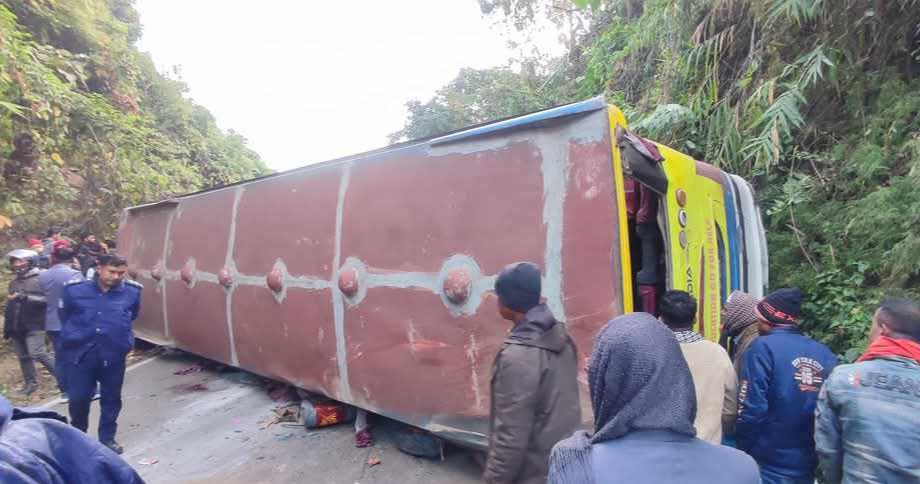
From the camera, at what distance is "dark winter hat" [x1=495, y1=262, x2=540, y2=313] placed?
83.4 inches

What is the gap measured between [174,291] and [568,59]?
8.49 metres

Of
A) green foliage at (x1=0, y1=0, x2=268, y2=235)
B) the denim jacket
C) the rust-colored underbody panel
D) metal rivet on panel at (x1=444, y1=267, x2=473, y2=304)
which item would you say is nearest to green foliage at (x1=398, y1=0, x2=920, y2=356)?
the denim jacket

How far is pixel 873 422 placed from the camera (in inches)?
74.3

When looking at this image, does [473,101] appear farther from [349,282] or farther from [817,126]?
[349,282]

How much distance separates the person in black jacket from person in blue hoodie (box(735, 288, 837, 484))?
6443mm

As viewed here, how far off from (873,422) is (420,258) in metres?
2.43

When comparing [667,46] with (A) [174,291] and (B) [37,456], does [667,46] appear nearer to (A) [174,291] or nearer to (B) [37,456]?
(A) [174,291]

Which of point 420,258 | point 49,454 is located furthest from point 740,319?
point 49,454

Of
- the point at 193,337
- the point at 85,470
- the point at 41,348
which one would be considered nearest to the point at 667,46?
the point at 193,337

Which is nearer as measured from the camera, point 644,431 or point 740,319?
point 644,431

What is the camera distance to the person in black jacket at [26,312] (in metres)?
5.69

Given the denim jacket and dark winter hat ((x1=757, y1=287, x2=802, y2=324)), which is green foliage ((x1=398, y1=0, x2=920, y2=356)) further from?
the denim jacket

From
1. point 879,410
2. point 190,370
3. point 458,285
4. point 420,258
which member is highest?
point 420,258

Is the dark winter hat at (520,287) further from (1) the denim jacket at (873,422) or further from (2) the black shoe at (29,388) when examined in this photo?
→ (2) the black shoe at (29,388)
